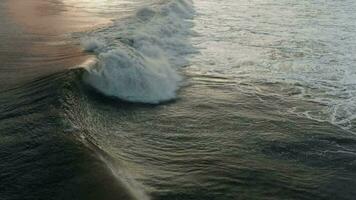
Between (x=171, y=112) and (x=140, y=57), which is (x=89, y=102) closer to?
(x=171, y=112)

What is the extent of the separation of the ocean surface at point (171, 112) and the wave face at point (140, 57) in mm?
38

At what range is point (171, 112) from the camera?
8.21m

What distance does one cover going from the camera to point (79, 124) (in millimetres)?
6715

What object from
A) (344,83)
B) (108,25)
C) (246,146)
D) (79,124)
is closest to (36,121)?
(79,124)

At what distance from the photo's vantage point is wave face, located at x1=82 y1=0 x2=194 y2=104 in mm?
9102

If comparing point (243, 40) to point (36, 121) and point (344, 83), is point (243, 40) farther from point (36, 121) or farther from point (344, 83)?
point (36, 121)

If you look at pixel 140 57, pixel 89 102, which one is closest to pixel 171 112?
pixel 89 102

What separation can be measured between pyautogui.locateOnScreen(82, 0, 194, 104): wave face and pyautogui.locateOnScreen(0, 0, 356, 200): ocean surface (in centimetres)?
4

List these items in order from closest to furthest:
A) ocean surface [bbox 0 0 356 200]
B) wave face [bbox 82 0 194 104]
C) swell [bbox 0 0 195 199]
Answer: swell [bbox 0 0 195 199] < ocean surface [bbox 0 0 356 200] < wave face [bbox 82 0 194 104]

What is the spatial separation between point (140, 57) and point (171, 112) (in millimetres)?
2767

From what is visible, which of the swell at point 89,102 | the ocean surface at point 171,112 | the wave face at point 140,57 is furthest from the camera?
the wave face at point 140,57

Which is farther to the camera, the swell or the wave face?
the wave face

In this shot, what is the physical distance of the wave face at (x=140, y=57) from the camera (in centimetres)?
910

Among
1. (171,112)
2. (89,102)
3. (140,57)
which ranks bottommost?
(171,112)
